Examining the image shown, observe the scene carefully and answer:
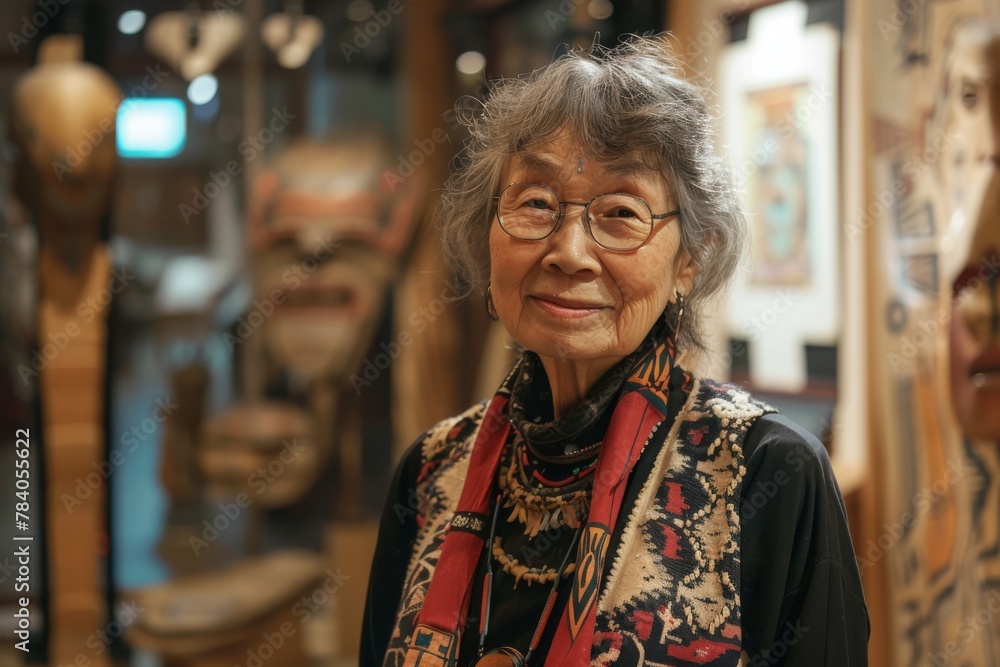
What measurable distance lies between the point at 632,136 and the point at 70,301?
6.85 ft

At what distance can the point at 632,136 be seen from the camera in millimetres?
1042

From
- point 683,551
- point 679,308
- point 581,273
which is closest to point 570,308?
point 581,273

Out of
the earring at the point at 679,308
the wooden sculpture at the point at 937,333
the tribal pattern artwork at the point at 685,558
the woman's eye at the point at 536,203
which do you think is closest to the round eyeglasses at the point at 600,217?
the woman's eye at the point at 536,203

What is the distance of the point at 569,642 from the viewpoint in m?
0.98

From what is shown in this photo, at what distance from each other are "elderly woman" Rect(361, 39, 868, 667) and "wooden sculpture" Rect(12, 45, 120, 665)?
184cm

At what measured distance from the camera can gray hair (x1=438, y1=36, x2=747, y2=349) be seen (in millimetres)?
1051

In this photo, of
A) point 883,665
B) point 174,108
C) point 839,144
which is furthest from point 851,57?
point 174,108

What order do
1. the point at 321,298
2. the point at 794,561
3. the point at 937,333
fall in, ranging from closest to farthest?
1. the point at 794,561
2. the point at 937,333
3. the point at 321,298

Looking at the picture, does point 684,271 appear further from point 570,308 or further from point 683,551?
point 683,551

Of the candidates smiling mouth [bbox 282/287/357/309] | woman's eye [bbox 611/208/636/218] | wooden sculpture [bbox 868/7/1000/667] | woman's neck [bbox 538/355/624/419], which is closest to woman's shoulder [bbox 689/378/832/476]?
woman's neck [bbox 538/355/624/419]

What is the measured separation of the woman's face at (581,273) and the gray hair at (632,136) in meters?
0.02

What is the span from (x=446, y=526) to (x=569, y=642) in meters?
0.26

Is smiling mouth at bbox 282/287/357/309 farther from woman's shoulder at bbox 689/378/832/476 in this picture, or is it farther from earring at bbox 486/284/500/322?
woman's shoulder at bbox 689/378/832/476

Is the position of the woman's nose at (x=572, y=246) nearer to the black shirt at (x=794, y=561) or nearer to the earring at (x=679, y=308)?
the earring at (x=679, y=308)
